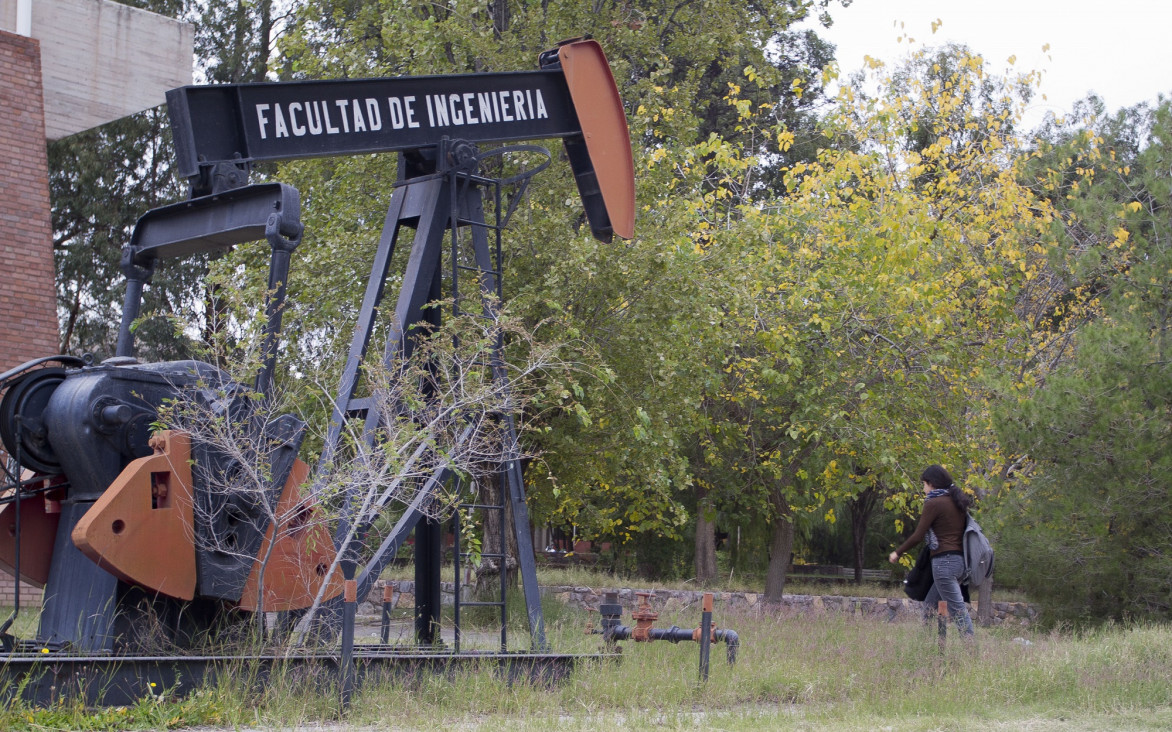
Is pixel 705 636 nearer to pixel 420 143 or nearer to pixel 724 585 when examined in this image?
pixel 420 143

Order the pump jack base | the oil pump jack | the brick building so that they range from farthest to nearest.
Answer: the brick building, the oil pump jack, the pump jack base

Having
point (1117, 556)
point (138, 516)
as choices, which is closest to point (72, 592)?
point (138, 516)

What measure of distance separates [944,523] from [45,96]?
44.5ft

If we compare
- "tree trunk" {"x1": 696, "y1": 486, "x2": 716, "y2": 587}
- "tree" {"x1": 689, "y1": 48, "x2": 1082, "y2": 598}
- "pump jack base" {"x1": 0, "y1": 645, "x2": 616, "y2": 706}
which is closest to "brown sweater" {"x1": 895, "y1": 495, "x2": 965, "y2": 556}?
"pump jack base" {"x1": 0, "y1": 645, "x2": 616, "y2": 706}

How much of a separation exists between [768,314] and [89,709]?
42.1ft

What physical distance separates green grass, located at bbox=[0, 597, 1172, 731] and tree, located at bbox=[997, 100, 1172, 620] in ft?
8.74

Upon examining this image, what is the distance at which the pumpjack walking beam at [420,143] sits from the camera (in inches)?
306

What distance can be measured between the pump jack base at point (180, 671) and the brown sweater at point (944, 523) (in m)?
4.08

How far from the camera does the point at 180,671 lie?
6.32m

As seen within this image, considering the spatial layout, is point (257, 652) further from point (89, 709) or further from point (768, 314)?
point (768, 314)

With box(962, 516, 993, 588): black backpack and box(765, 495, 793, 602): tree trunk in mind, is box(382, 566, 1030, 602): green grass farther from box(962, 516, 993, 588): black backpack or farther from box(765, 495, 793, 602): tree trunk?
box(962, 516, 993, 588): black backpack

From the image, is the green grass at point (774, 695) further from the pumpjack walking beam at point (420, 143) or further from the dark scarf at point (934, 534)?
the pumpjack walking beam at point (420, 143)

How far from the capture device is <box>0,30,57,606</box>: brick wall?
14.7 meters

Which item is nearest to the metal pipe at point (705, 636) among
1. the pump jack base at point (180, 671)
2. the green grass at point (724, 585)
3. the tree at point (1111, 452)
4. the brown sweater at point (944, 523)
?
the pump jack base at point (180, 671)
